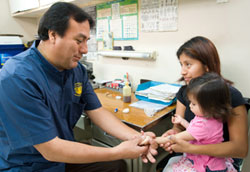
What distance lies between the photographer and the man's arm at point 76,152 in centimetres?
88

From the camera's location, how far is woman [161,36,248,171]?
96cm

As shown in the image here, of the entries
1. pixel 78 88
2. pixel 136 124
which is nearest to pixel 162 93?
pixel 136 124

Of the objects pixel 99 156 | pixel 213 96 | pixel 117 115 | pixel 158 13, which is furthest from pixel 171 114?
pixel 158 13

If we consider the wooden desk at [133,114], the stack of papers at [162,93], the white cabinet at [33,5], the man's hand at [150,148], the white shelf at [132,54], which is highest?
the white cabinet at [33,5]

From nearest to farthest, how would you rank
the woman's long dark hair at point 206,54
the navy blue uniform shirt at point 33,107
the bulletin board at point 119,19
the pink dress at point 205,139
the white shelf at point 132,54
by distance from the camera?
the navy blue uniform shirt at point 33,107, the pink dress at point 205,139, the woman's long dark hair at point 206,54, the white shelf at point 132,54, the bulletin board at point 119,19

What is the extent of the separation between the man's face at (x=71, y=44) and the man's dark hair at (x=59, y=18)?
2 cm

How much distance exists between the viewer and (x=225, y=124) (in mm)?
1032

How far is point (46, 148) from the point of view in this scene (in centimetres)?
87

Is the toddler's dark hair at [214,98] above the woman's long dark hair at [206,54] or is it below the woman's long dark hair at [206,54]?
below

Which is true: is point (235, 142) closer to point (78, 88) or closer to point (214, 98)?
point (214, 98)

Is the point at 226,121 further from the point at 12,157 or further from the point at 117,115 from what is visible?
the point at 12,157

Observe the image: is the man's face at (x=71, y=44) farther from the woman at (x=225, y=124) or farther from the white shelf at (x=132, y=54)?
the white shelf at (x=132, y=54)

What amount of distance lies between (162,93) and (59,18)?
97 centimetres

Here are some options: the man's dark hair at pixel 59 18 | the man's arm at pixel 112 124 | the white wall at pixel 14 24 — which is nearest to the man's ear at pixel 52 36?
the man's dark hair at pixel 59 18
